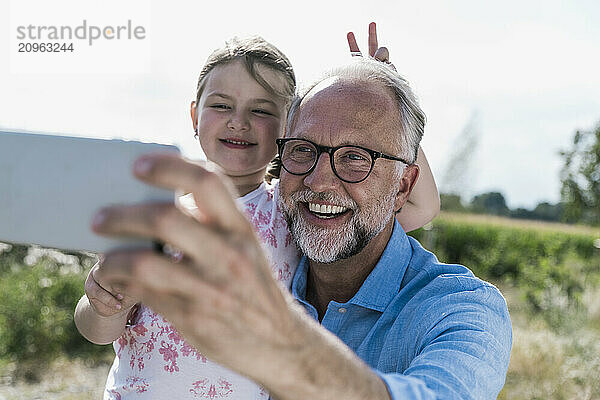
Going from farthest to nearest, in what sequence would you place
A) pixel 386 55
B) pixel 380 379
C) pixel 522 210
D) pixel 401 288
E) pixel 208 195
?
1. pixel 522 210
2. pixel 386 55
3. pixel 401 288
4. pixel 380 379
5. pixel 208 195

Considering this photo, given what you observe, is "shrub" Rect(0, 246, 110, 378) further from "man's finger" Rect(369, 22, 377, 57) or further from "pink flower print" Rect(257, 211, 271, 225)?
"man's finger" Rect(369, 22, 377, 57)

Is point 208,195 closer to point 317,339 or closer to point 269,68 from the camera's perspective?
point 317,339

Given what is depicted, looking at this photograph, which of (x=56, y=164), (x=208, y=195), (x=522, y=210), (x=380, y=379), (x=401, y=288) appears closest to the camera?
(x=208, y=195)

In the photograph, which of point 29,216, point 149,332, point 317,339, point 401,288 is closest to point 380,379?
point 317,339

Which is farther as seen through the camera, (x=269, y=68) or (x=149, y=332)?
(x=269, y=68)

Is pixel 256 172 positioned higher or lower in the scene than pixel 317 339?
lower

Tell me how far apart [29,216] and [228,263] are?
310 mm

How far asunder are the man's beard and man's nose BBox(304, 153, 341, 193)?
2 cm

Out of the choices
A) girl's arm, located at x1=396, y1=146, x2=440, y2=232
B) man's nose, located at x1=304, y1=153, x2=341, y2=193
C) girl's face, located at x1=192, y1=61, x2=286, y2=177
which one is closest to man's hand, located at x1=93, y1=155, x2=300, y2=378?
man's nose, located at x1=304, y1=153, x2=341, y2=193

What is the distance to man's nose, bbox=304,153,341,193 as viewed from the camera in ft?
6.19

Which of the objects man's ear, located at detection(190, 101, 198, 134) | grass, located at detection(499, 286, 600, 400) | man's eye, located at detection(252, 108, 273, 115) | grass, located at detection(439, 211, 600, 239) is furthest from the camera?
grass, located at detection(439, 211, 600, 239)

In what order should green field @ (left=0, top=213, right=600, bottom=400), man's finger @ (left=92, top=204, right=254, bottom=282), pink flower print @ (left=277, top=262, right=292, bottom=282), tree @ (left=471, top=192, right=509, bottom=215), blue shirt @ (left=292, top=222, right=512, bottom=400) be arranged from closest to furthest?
man's finger @ (left=92, top=204, right=254, bottom=282), blue shirt @ (left=292, top=222, right=512, bottom=400), pink flower print @ (left=277, top=262, right=292, bottom=282), green field @ (left=0, top=213, right=600, bottom=400), tree @ (left=471, top=192, right=509, bottom=215)

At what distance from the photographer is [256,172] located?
2291mm

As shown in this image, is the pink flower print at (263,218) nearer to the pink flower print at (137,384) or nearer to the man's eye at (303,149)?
the man's eye at (303,149)
